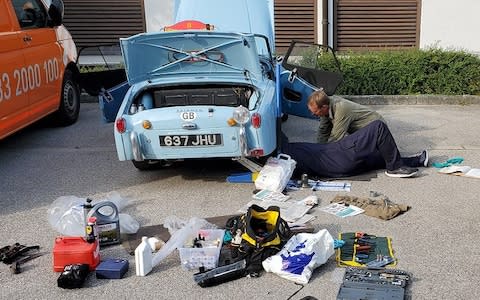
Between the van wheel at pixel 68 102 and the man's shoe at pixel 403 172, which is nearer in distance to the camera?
the man's shoe at pixel 403 172

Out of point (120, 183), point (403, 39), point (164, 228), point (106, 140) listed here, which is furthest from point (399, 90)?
point (164, 228)

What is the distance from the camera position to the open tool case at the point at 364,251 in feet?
13.8

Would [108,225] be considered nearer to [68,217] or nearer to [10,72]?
[68,217]

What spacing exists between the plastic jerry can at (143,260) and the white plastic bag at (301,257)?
0.84m

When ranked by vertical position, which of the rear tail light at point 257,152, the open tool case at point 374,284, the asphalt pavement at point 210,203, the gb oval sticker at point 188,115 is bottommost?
the asphalt pavement at point 210,203

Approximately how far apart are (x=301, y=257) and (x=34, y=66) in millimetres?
5050

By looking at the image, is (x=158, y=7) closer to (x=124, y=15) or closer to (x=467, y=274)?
(x=124, y=15)

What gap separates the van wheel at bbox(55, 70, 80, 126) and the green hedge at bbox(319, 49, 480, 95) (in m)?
4.24

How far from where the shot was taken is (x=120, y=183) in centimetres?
629

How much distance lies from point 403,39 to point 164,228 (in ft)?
31.2

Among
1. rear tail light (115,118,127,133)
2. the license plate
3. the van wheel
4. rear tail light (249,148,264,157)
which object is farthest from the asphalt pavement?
rear tail light (115,118,127,133)

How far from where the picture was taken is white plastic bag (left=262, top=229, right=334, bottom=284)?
4004mm

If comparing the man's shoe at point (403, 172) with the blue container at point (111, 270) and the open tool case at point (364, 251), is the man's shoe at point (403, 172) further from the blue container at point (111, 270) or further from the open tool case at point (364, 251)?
the blue container at point (111, 270)

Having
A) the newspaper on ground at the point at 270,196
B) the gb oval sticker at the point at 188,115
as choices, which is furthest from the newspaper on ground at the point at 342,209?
the gb oval sticker at the point at 188,115
